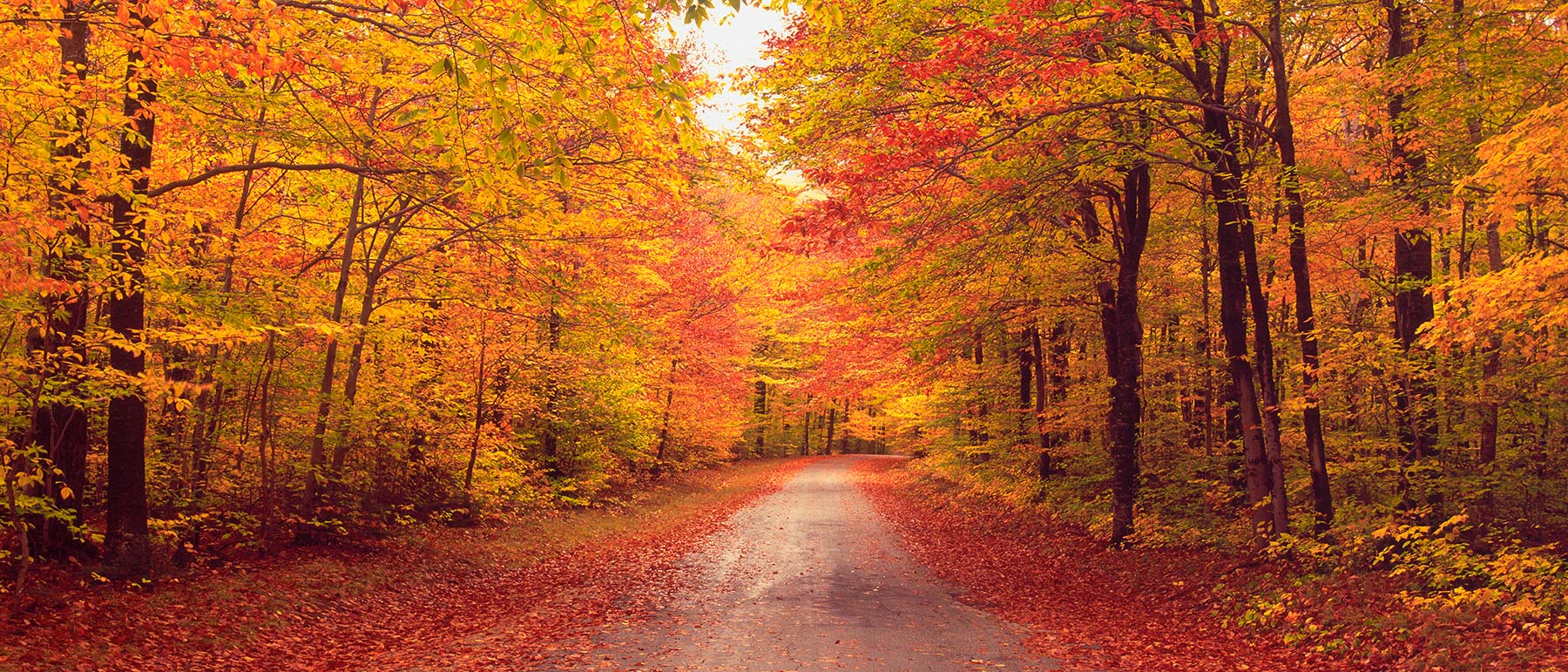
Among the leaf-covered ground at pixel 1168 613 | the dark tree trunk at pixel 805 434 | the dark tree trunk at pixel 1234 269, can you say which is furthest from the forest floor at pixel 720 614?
the dark tree trunk at pixel 805 434

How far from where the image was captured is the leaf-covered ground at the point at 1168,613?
22.8 ft

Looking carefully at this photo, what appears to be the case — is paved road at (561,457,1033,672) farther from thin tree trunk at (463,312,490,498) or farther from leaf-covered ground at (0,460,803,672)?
thin tree trunk at (463,312,490,498)

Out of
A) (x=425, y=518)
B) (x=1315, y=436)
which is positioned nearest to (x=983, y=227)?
(x=1315, y=436)

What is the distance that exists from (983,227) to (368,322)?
10022mm

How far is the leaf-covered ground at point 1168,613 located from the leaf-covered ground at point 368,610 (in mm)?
5118

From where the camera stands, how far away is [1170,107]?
1108 centimetres

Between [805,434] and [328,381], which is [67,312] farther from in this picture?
[805,434]

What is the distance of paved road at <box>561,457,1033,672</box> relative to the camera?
7.61 metres

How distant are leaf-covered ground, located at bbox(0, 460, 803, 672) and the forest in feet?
1.86

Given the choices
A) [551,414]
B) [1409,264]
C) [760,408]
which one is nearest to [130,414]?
[551,414]

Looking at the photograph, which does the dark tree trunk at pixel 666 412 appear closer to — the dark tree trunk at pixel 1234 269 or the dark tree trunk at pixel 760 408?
the dark tree trunk at pixel 760 408

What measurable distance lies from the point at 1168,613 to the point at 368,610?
984 centimetres

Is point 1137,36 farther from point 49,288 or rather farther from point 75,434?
point 75,434

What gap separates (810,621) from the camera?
9.30 metres
